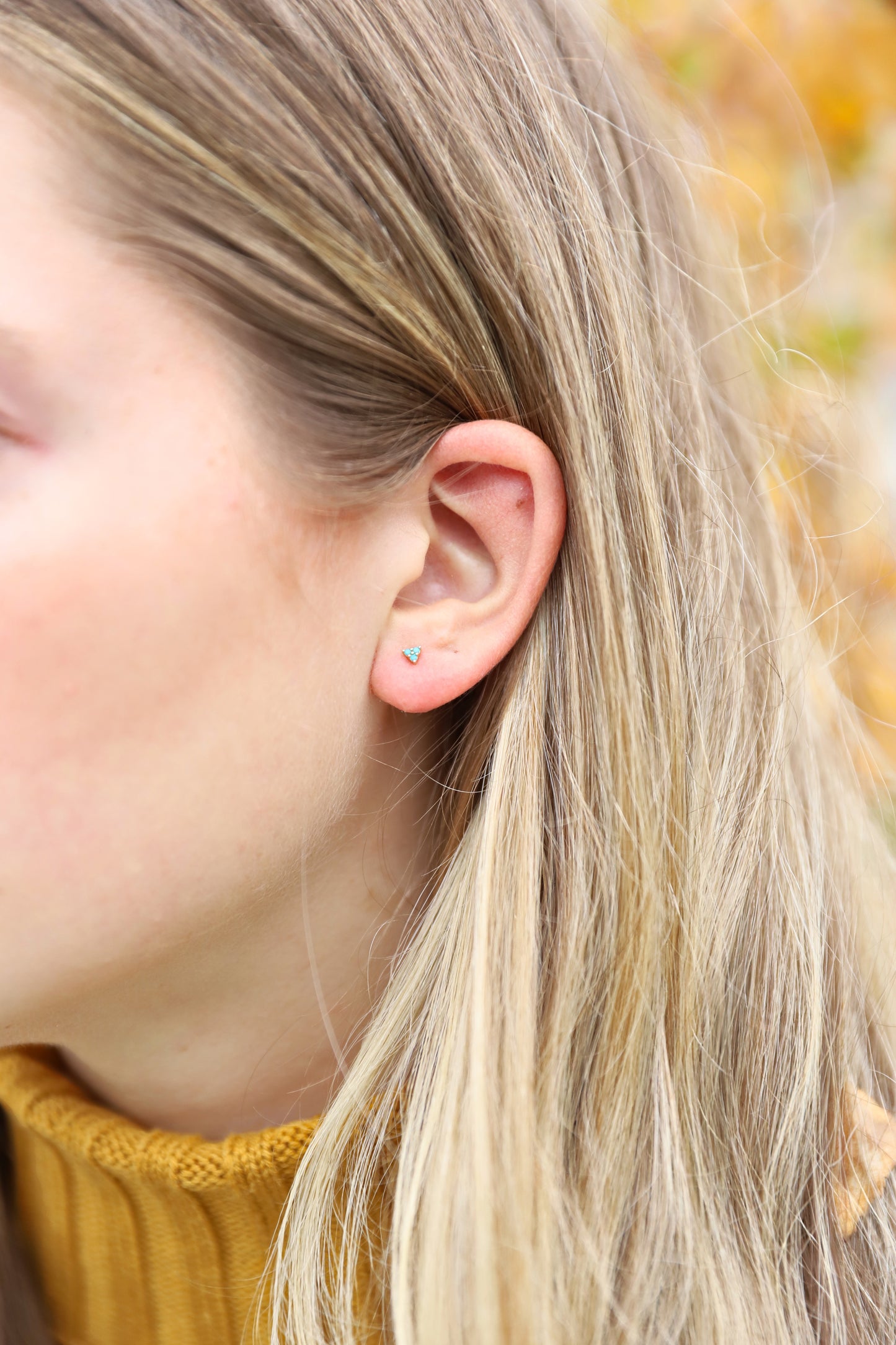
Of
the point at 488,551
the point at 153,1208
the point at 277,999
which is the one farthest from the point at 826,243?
the point at 153,1208

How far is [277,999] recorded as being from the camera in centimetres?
104

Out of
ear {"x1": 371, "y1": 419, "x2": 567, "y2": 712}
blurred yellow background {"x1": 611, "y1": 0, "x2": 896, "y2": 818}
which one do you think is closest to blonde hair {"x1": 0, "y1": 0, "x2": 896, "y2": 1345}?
ear {"x1": 371, "y1": 419, "x2": 567, "y2": 712}

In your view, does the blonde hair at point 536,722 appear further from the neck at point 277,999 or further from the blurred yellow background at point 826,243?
the blurred yellow background at point 826,243

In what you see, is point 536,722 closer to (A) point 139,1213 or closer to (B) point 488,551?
(B) point 488,551

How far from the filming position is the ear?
904 millimetres

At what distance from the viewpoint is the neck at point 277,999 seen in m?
0.99

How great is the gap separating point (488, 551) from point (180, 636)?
0.91 ft

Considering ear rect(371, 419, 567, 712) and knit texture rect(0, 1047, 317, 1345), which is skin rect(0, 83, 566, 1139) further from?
knit texture rect(0, 1047, 317, 1345)

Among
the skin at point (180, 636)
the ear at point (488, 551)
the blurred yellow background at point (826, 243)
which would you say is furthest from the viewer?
the blurred yellow background at point (826, 243)

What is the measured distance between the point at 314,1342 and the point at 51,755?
52cm

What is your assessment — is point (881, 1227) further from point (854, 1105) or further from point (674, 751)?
point (674, 751)

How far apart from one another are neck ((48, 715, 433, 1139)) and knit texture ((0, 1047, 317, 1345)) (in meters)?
0.05

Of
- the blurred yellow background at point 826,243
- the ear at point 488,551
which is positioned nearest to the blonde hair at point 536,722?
the ear at point 488,551

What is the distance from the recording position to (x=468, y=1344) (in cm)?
78
